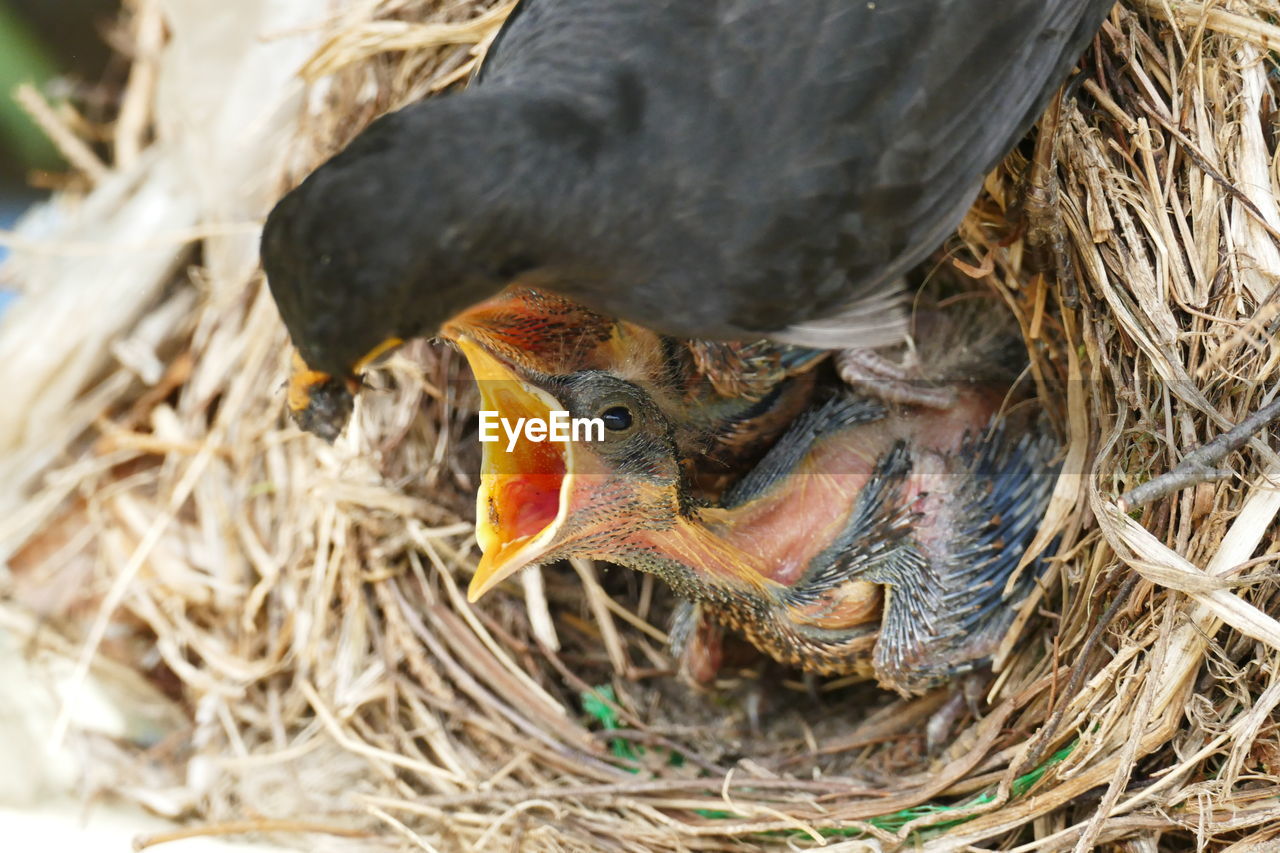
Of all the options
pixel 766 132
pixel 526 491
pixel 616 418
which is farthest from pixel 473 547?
pixel 766 132

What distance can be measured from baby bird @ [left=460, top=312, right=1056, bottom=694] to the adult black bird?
28cm

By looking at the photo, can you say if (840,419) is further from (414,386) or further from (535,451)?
(414,386)

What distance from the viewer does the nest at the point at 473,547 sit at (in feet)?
5.13

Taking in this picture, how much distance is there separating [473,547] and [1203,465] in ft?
4.01

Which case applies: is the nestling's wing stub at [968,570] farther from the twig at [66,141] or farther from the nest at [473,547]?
the twig at [66,141]

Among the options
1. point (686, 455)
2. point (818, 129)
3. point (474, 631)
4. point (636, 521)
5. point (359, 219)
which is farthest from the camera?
point (474, 631)

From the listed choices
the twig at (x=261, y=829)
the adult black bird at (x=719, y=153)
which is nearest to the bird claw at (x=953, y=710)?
the adult black bird at (x=719, y=153)

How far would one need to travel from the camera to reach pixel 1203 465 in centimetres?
152

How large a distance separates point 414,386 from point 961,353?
984 millimetres

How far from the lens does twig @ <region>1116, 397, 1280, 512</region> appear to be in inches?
59.1

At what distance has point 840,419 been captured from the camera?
6.49 feet

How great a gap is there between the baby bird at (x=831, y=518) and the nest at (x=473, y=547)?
11 centimetres

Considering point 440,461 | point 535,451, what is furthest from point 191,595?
point 535,451

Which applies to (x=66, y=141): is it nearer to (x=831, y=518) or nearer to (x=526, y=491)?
(x=526, y=491)
